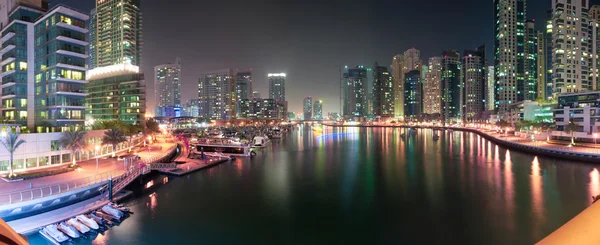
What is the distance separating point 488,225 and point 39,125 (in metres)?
60.2

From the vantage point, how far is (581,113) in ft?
221

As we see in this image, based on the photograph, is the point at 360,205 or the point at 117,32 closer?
the point at 360,205

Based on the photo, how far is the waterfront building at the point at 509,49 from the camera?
14875 cm

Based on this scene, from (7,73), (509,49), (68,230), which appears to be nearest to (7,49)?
(7,73)

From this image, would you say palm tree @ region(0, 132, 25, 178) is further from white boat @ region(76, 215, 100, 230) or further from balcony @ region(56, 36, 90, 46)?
balcony @ region(56, 36, 90, 46)

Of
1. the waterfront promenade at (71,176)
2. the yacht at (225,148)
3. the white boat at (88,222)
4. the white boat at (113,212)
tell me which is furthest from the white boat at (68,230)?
the yacht at (225,148)

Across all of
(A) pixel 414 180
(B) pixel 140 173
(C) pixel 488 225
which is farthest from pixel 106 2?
(C) pixel 488 225

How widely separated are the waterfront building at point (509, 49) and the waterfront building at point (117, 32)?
164846mm

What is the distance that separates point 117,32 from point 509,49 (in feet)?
574

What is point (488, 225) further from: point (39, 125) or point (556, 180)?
point (39, 125)

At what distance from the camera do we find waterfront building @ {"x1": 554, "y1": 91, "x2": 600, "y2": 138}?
6444cm

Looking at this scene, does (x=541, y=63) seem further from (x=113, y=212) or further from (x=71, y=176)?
(x=71, y=176)

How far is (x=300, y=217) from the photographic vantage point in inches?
1123

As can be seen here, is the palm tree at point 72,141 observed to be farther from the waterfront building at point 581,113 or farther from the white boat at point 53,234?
the waterfront building at point 581,113
